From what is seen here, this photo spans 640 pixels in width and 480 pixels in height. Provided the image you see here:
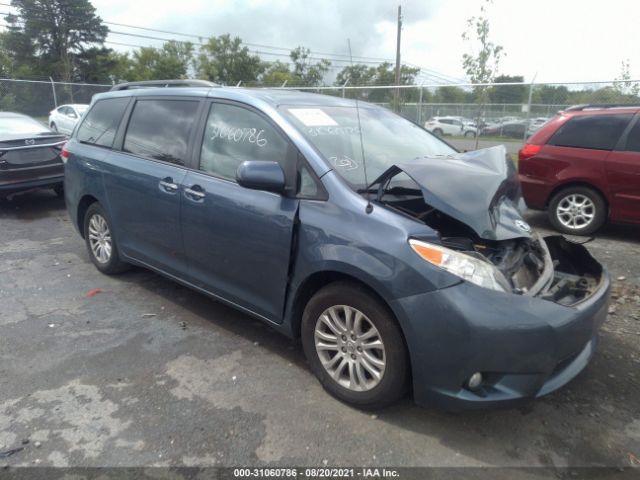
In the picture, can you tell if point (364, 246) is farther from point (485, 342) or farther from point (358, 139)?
point (358, 139)

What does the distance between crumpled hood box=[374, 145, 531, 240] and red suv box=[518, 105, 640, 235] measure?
3.59m

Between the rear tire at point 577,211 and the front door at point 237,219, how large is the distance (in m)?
4.82

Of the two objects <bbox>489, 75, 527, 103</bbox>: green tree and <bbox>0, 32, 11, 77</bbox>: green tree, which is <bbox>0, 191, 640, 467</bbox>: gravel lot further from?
<bbox>0, 32, 11, 77</bbox>: green tree

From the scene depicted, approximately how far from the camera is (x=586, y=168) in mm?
6117

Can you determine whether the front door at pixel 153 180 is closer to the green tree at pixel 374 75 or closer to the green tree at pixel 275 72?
the green tree at pixel 374 75

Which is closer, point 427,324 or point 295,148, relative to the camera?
point 427,324

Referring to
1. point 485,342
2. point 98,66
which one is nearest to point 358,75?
point 98,66

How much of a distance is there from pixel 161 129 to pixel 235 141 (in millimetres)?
965

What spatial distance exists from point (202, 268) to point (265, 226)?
81 centimetres

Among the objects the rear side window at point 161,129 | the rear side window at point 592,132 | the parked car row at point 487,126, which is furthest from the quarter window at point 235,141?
the parked car row at point 487,126

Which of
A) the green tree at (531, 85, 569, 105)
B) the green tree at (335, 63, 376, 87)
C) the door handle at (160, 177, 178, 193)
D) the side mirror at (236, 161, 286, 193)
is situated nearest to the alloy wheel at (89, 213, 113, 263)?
the door handle at (160, 177, 178, 193)

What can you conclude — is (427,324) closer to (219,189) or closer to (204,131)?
(219,189)

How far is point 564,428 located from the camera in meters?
2.66

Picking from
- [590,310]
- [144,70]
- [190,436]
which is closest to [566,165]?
[590,310]
